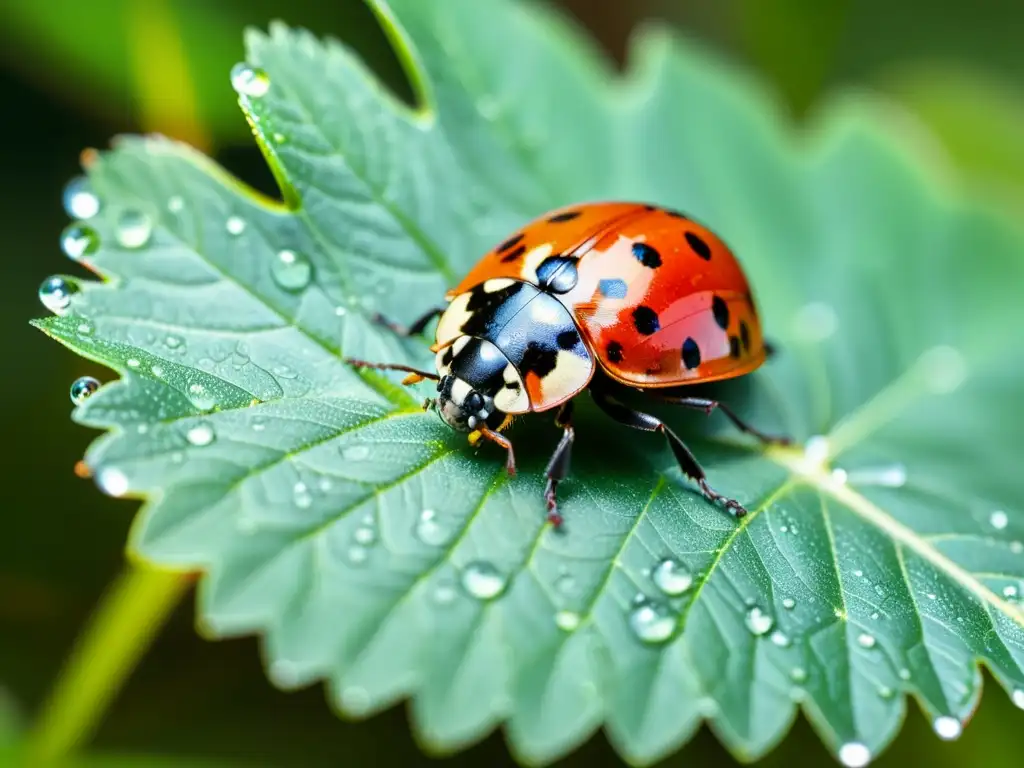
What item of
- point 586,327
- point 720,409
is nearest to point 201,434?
point 586,327

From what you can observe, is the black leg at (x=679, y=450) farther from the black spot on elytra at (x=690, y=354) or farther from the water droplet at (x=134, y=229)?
the water droplet at (x=134, y=229)

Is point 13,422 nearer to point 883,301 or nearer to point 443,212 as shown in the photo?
point 443,212

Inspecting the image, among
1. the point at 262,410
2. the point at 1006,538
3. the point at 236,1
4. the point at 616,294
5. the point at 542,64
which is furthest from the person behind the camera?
the point at 236,1

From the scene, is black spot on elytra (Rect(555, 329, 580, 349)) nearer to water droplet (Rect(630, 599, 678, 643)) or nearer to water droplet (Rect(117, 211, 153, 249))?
water droplet (Rect(630, 599, 678, 643))

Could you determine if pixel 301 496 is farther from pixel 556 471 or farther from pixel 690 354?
pixel 690 354

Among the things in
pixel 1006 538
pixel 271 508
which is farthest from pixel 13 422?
pixel 1006 538

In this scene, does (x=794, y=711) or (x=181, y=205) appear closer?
(x=794, y=711)
